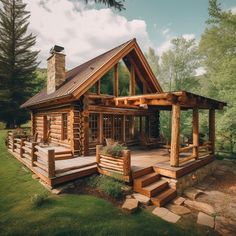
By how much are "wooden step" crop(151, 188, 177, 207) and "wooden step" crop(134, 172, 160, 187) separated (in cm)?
56

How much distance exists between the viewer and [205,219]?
526cm

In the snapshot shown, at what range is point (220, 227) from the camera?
4973 mm

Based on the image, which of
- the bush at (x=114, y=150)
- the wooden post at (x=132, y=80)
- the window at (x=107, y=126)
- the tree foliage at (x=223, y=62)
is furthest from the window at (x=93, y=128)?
the tree foliage at (x=223, y=62)

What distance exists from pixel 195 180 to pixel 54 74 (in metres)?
10.0

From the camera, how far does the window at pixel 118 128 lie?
11734mm

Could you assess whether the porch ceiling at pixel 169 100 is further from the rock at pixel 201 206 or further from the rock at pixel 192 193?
the rock at pixel 201 206

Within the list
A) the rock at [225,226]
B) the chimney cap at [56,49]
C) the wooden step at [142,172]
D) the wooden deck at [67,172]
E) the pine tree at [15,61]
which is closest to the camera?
the rock at [225,226]

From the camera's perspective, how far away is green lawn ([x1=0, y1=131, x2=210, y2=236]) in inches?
167

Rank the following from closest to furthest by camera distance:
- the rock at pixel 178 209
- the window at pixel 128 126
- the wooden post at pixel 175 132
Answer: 1. the rock at pixel 178 209
2. the wooden post at pixel 175 132
3. the window at pixel 128 126

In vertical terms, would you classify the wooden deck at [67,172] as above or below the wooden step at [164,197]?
above

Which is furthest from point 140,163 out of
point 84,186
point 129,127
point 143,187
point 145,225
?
point 129,127

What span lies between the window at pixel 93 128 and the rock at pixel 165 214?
223 inches

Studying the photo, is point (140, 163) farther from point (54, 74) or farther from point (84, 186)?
point (54, 74)

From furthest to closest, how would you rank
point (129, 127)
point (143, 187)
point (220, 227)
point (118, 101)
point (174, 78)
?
point (174, 78) → point (129, 127) → point (118, 101) → point (143, 187) → point (220, 227)
